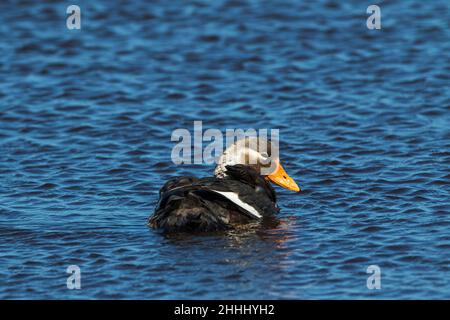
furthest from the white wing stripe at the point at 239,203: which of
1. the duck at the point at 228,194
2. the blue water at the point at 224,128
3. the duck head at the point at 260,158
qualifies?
the duck head at the point at 260,158

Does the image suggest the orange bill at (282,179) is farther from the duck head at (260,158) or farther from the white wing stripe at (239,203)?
the white wing stripe at (239,203)

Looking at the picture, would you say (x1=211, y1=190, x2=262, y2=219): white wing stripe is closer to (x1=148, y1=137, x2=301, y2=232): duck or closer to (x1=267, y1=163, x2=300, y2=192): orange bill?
(x1=148, y1=137, x2=301, y2=232): duck

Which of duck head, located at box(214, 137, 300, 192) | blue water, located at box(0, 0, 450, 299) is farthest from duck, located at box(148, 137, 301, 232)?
blue water, located at box(0, 0, 450, 299)

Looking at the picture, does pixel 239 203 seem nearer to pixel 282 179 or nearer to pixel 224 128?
pixel 282 179

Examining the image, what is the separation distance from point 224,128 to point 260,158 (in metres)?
2.47

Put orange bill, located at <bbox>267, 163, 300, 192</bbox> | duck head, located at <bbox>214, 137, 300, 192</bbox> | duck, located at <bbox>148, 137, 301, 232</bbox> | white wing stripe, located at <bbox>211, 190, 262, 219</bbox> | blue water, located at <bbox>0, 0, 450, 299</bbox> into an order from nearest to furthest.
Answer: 1. blue water, located at <bbox>0, 0, 450, 299</bbox>
2. duck, located at <bbox>148, 137, 301, 232</bbox>
3. white wing stripe, located at <bbox>211, 190, 262, 219</bbox>
4. duck head, located at <bbox>214, 137, 300, 192</bbox>
5. orange bill, located at <bbox>267, 163, 300, 192</bbox>

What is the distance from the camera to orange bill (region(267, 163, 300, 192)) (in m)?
10.2

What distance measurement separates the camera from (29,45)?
54.1 ft

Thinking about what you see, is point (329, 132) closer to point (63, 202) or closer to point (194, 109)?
point (194, 109)

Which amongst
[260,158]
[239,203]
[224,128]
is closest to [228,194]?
[239,203]

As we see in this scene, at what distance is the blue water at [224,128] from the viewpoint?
8086 mm

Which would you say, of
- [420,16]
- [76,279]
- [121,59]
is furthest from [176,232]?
[420,16]

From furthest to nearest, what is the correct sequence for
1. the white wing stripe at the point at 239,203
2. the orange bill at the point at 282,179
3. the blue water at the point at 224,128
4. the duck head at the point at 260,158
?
1. the orange bill at the point at 282,179
2. the duck head at the point at 260,158
3. the white wing stripe at the point at 239,203
4. the blue water at the point at 224,128

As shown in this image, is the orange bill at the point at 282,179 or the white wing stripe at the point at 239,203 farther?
the orange bill at the point at 282,179
